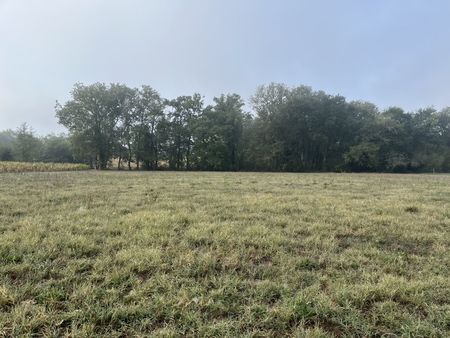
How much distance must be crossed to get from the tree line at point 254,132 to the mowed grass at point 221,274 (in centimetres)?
3367

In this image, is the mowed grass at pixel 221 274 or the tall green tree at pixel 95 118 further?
the tall green tree at pixel 95 118

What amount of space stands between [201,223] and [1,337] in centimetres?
315

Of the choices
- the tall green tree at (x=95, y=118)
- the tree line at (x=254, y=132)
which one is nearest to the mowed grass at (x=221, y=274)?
the tree line at (x=254, y=132)

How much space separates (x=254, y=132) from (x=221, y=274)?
3795 cm

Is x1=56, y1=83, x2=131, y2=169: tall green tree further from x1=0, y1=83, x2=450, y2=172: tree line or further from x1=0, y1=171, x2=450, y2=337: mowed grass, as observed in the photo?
x1=0, y1=171, x2=450, y2=337: mowed grass

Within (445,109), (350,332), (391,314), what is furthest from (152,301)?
(445,109)

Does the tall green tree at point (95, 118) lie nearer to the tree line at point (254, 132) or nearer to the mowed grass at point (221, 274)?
the tree line at point (254, 132)

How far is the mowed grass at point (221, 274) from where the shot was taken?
7.31ft

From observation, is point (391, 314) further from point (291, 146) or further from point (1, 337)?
point (291, 146)

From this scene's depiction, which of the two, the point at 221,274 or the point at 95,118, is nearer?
the point at 221,274

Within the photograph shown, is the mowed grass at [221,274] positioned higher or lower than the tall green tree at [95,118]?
lower

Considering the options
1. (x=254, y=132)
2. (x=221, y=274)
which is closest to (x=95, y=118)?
(x=254, y=132)

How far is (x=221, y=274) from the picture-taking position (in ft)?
10.1

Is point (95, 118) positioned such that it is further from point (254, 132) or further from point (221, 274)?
point (221, 274)
